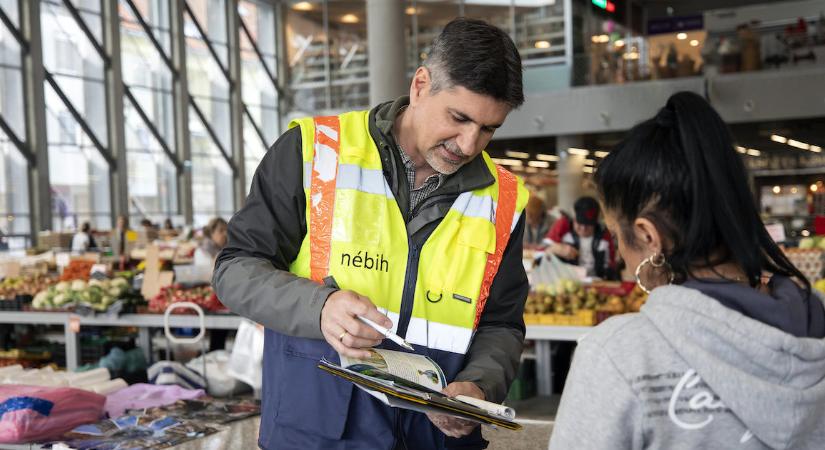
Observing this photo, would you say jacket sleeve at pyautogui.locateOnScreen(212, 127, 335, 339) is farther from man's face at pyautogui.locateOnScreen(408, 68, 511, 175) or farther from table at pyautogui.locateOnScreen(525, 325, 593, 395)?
table at pyautogui.locateOnScreen(525, 325, 593, 395)

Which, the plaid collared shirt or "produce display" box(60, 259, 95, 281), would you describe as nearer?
the plaid collared shirt

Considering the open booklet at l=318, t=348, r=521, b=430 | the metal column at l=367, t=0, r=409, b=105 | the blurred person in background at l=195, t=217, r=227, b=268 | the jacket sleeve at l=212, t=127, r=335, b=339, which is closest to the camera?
the open booklet at l=318, t=348, r=521, b=430

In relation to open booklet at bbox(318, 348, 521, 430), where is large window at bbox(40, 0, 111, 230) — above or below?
above

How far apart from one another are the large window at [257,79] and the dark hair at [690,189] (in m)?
20.9

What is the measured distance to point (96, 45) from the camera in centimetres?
1711

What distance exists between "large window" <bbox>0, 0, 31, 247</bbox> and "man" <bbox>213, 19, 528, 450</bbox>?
1465cm

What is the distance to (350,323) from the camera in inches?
62.0

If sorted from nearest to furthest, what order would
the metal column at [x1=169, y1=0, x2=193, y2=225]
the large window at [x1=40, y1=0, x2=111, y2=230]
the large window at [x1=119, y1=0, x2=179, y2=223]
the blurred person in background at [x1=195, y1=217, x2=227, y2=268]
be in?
1. the blurred person in background at [x1=195, y1=217, x2=227, y2=268]
2. the large window at [x1=40, y1=0, x2=111, y2=230]
3. the large window at [x1=119, y1=0, x2=179, y2=223]
4. the metal column at [x1=169, y1=0, x2=193, y2=225]

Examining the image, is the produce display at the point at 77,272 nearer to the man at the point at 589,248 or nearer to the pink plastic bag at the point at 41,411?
the pink plastic bag at the point at 41,411

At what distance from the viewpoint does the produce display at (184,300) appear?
580cm

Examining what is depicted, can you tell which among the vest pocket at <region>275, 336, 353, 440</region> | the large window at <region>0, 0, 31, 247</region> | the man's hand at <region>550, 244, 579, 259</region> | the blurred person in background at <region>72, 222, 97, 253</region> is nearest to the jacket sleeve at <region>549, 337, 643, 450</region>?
the vest pocket at <region>275, 336, 353, 440</region>

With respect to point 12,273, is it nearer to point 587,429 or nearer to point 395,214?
point 395,214

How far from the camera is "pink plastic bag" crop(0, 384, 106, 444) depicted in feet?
11.4

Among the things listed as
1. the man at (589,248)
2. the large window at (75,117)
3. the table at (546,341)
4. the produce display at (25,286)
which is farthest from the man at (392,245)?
the large window at (75,117)
